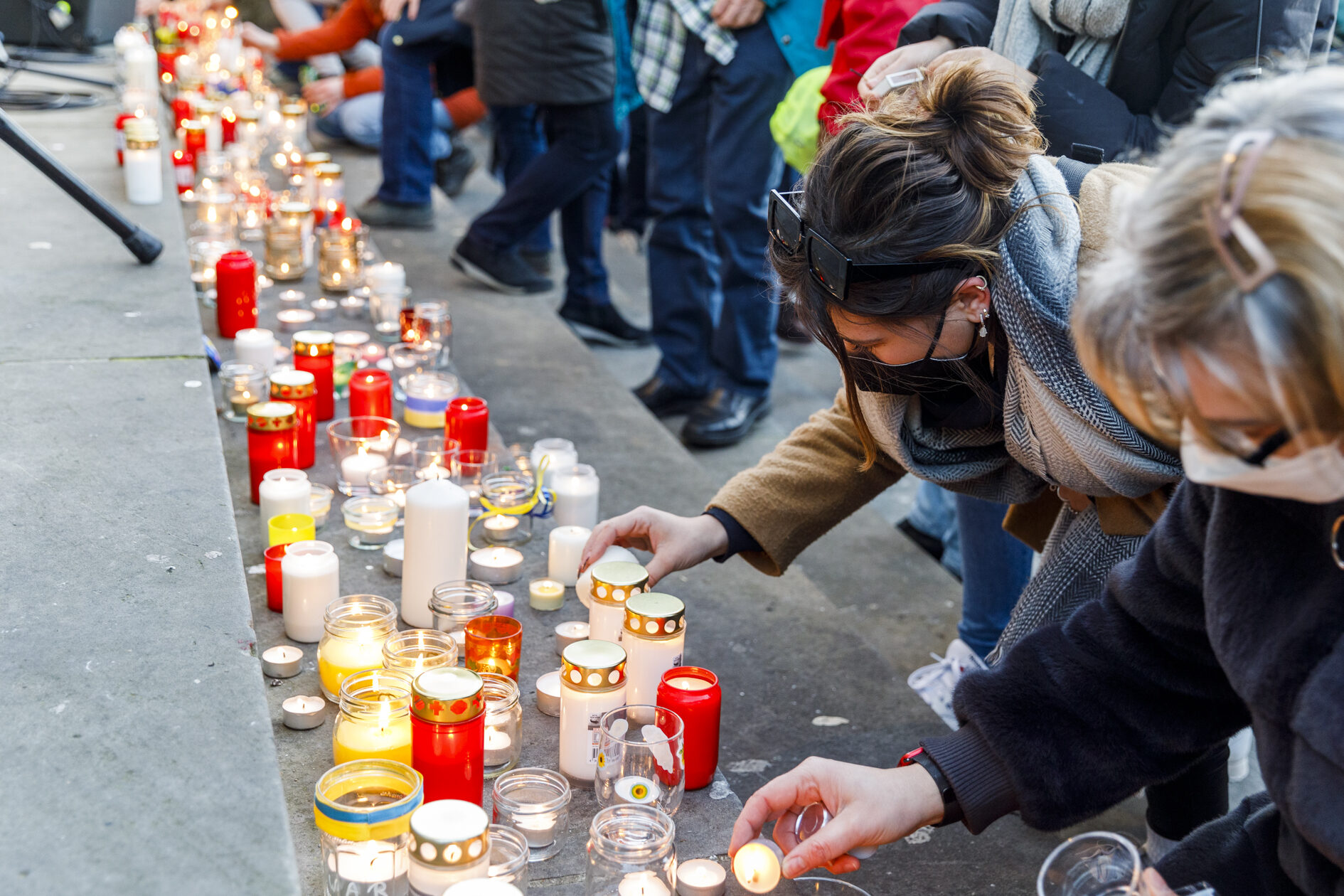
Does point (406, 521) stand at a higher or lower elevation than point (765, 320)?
higher

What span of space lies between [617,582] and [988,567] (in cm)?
92

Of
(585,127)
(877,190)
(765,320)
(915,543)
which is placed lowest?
(915,543)

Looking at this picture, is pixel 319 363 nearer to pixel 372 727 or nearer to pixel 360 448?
pixel 360 448

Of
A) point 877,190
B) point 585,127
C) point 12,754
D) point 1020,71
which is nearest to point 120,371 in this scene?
point 12,754

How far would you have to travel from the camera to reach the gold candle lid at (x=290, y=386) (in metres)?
2.19

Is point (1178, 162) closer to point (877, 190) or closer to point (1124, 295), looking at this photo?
point (1124, 295)

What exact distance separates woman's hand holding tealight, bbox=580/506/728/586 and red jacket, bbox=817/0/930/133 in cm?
98

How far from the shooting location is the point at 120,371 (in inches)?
81.0

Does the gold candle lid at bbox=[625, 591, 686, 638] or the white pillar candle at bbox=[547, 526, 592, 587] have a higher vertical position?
the gold candle lid at bbox=[625, 591, 686, 638]

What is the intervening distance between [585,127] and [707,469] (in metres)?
1.25

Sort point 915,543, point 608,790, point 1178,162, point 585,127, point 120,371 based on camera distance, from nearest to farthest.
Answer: point 1178,162
point 608,790
point 120,371
point 915,543
point 585,127

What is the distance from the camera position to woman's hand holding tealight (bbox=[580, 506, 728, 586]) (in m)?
1.76

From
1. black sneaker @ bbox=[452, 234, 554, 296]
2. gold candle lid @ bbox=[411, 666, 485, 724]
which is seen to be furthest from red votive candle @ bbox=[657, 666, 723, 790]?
A: black sneaker @ bbox=[452, 234, 554, 296]

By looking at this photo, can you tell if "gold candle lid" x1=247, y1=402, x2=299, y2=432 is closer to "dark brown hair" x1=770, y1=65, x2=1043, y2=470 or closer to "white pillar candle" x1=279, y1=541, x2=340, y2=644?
"white pillar candle" x1=279, y1=541, x2=340, y2=644
